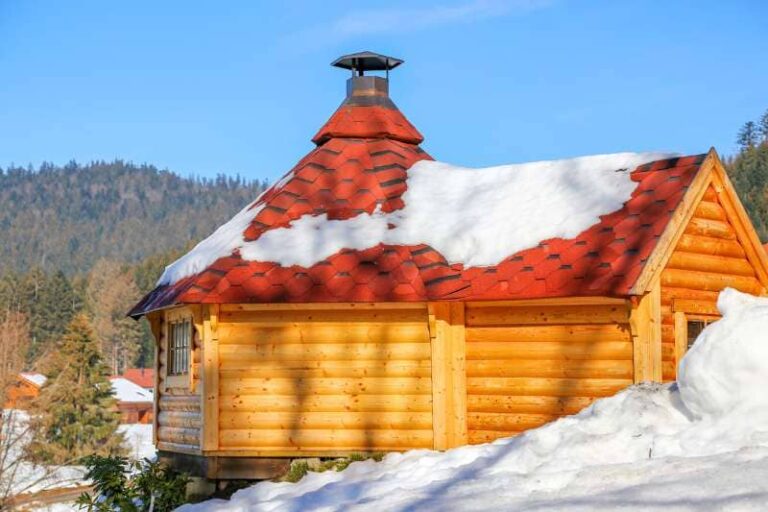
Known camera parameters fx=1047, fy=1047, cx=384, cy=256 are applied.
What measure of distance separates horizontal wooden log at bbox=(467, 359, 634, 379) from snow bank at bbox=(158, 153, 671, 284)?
4.26ft

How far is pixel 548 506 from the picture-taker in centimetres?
731

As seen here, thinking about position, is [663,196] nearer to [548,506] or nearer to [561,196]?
[561,196]

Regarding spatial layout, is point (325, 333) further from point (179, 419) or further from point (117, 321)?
point (117, 321)

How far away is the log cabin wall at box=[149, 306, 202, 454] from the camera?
13.8 metres

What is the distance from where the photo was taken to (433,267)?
13.4 m

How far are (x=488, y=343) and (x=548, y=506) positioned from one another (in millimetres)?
5793

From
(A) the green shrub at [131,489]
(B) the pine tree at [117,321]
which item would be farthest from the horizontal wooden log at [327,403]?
(B) the pine tree at [117,321]

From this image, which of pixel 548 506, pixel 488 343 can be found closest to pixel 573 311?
pixel 488 343

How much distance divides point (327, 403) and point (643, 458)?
5573mm

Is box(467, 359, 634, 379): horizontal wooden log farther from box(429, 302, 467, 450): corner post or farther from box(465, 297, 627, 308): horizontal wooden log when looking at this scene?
box(465, 297, 627, 308): horizontal wooden log

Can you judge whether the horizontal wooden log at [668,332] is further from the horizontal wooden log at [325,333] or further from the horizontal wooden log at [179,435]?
the horizontal wooden log at [179,435]

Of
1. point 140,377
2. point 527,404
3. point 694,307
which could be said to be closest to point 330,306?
point 527,404

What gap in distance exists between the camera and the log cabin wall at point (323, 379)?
43.2 feet

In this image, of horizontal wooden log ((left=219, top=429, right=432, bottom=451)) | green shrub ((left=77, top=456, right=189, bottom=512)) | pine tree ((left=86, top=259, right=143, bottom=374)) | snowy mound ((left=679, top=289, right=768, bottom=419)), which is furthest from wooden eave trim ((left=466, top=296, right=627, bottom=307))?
pine tree ((left=86, top=259, right=143, bottom=374))
